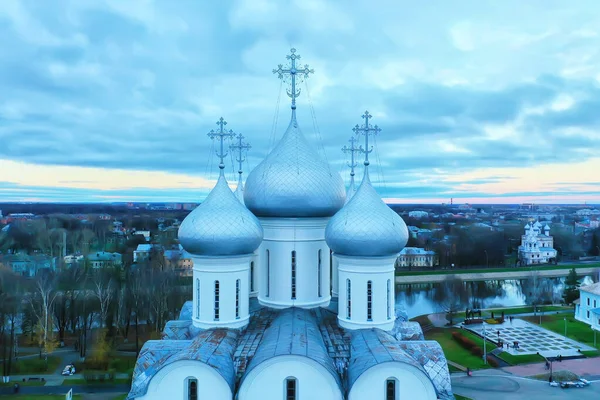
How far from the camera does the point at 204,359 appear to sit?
1102 centimetres

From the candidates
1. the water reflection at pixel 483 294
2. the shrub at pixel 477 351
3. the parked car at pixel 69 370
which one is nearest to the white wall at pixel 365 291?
the shrub at pixel 477 351

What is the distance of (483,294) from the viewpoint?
145 feet

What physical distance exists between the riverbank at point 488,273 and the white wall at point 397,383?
38231 mm

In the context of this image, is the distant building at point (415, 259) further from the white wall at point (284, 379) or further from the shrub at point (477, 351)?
the white wall at point (284, 379)

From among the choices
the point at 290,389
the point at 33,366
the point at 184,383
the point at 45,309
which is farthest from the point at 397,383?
the point at 45,309

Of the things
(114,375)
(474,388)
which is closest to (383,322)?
(474,388)

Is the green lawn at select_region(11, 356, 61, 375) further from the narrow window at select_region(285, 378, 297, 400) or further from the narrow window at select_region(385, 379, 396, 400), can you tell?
the narrow window at select_region(385, 379, 396, 400)

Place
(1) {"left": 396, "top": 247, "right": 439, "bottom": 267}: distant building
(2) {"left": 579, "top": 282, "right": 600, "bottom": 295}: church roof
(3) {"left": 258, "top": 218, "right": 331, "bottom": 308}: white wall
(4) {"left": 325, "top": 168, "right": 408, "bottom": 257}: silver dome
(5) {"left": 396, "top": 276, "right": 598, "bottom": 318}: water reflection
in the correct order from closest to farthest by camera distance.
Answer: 1. (4) {"left": 325, "top": 168, "right": 408, "bottom": 257}: silver dome
2. (3) {"left": 258, "top": 218, "right": 331, "bottom": 308}: white wall
3. (2) {"left": 579, "top": 282, "right": 600, "bottom": 295}: church roof
4. (5) {"left": 396, "top": 276, "right": 598, "bottom": 318}: water reflection
5. (1) {"left": 396, "top": 247, "right": 439, "bottom": 267}: distant building

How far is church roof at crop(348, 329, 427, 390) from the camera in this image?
10734 mm

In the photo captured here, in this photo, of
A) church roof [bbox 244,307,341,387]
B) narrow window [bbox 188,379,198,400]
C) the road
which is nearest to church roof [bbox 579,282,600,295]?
the road

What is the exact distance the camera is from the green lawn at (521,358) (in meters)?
22.7

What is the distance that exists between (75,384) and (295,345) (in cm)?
1277

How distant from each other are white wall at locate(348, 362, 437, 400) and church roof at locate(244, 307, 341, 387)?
552 millimetres

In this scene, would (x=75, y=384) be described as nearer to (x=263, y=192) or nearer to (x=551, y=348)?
(x=263, y=192)
